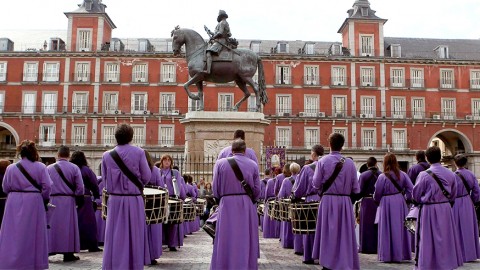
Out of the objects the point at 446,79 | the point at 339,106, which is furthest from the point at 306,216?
the point at 446,79

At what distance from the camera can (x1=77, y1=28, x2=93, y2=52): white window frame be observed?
50.7 m

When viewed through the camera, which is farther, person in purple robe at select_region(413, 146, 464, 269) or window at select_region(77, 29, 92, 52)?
window at select_region(77, 29, 92, 52)

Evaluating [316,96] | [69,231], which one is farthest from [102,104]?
[69,231]

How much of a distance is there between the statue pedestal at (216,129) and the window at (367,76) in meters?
38.6

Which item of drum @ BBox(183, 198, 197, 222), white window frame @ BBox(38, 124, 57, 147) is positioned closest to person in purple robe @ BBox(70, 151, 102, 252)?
drum @ BBox(183, 198, 197, 222)

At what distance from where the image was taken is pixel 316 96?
51125mm

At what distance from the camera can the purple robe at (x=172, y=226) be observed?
30.3 feet

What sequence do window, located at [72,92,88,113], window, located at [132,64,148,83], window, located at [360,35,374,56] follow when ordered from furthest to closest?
window, located at [360,35,374,56], window, located at [132,64,148,83], window, located at [72,92,88,113]

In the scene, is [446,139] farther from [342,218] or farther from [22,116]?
[342,218]

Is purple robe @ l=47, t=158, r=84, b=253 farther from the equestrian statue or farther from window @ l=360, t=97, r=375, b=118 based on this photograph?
window @ l=360, t=97, r=375, b=118

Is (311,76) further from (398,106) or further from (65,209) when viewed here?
(65,209)

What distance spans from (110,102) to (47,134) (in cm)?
688

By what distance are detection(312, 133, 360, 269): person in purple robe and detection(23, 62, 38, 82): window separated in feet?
158

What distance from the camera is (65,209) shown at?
8.55 meters
